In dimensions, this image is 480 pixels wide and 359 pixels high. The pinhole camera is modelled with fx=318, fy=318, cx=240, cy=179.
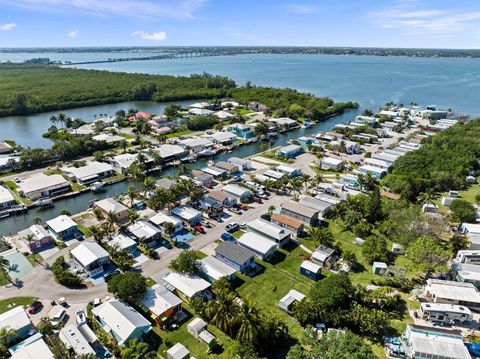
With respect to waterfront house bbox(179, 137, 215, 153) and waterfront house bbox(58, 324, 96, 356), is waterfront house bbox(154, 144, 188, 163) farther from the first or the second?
waterfront house bbox(58, 324, 96, 356)

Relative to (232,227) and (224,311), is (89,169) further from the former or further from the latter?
(224,311)

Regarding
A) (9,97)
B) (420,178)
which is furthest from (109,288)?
(9,97)

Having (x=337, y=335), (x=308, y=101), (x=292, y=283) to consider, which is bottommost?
(x=292, y=283)

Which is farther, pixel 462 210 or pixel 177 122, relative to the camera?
pixel 177 122

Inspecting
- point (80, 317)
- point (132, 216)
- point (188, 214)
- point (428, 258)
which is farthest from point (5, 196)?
point (428, 258)

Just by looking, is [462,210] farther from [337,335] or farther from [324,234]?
[337,335]

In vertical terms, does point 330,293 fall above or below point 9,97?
below

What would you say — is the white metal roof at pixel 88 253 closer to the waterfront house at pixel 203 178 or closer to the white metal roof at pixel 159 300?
the white metal roof at pixel 159 300

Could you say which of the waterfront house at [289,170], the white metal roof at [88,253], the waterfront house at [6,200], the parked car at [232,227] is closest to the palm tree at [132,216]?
the white metal roof at [88,253]
